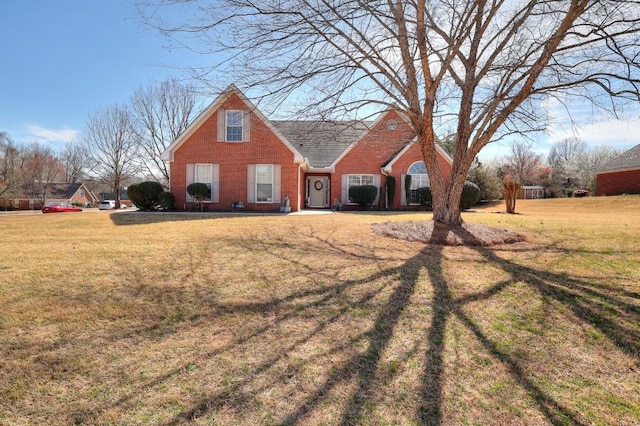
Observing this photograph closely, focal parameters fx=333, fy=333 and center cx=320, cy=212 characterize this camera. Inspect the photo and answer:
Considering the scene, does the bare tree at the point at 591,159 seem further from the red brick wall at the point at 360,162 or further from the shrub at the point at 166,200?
the shrub at the point at 166,200

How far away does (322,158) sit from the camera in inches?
850

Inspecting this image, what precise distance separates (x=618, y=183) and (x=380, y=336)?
34728 mm

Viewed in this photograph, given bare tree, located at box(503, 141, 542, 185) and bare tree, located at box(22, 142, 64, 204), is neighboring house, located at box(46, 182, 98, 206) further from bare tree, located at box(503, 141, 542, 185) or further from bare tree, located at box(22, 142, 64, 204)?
bare tree, located at box(503, 141, 542, 185)

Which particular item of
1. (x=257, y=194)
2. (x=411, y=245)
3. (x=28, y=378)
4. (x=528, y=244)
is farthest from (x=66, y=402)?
(x=257, y=194)

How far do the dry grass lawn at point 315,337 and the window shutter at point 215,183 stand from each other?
1033 centimetres

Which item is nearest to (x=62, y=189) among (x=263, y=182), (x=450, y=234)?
(x=263, y=182)

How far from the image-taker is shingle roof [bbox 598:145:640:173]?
88.6 feet

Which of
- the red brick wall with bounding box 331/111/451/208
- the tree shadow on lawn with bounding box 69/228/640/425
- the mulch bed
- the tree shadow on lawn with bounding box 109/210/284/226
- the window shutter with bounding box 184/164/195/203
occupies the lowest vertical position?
the tree shadow on lawn with bounding box 69/228/640/425

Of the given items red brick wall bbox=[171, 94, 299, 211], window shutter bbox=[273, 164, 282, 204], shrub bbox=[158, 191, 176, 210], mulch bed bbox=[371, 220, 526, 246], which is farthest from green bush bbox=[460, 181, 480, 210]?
shrub bbox=[158, 191, 176, 210]

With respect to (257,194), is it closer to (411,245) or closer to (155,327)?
(411,245)

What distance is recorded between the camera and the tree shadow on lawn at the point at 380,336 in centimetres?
262

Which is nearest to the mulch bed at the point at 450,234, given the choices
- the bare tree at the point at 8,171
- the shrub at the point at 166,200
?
the shrub at the point at 166,200

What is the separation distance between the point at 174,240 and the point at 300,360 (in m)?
5.14

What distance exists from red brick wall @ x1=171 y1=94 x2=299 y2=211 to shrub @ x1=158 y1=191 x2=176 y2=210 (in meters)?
0.38
